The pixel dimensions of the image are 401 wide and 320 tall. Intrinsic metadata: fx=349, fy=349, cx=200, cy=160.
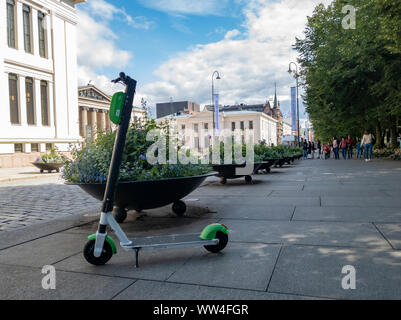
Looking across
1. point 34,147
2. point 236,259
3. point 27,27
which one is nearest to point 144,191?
point 236,259

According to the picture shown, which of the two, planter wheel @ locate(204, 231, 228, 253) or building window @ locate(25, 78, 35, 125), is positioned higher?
building window @ locate(25, 78, 35, 125)

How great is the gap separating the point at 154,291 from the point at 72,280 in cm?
77

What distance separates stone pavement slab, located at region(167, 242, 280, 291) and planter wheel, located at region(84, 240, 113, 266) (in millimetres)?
726

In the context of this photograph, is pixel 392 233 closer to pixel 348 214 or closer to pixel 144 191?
pixel 348 214

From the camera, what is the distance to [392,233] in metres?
4.07

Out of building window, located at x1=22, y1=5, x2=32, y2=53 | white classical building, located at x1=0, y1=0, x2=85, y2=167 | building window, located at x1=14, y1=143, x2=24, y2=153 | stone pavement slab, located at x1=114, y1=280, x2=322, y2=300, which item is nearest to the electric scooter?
stone pavement slab, located at x1=114, y1=280, x2=322, y2=300

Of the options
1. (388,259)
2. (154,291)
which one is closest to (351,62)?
(388,259)

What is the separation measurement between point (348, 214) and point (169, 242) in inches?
124

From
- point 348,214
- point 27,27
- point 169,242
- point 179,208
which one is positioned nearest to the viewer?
point 169,242

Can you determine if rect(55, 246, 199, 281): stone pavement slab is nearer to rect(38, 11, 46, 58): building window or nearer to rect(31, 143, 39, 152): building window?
rect(31, 143, 39, 152): building window

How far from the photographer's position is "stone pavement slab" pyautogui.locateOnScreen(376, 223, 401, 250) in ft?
12.0

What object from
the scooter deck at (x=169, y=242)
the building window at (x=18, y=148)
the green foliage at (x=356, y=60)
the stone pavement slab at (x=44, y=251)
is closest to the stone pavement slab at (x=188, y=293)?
the scooter deck at (x=169, y=242)

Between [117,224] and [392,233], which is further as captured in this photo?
[392,233]
